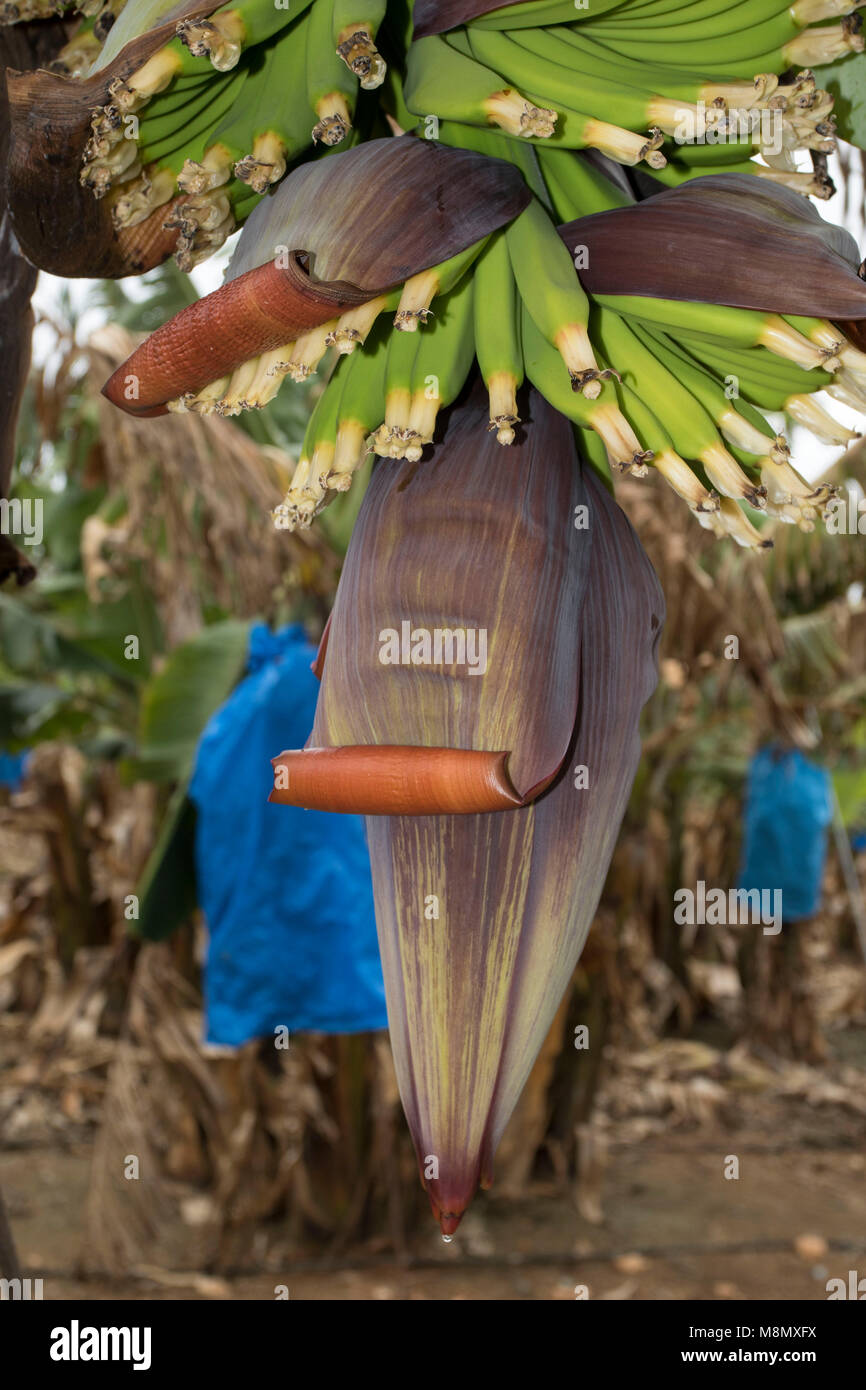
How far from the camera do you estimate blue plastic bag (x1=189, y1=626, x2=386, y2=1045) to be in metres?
1.87

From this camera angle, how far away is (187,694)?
7.16 ft

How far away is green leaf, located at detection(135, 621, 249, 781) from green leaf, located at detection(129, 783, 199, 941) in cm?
11

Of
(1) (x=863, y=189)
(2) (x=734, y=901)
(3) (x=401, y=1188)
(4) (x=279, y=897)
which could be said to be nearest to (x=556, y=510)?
(1) (x=863, y=189)

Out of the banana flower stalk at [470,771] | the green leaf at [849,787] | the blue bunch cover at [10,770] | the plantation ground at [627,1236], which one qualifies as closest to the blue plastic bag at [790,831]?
the green leaf at [849,787]

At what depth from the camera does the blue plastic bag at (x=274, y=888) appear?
187cm

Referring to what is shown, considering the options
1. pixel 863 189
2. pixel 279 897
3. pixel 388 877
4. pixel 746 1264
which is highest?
pixel 863 189

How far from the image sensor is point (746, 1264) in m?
2.84

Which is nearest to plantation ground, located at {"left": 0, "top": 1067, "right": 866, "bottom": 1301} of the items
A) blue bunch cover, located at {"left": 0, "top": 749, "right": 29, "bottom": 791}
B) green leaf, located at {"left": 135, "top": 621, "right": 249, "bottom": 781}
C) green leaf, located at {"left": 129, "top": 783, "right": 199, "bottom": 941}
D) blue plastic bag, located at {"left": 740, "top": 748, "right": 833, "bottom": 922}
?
blue plastic bag, located at {"left": 740, "top": 748, "right": 833, "bottom": 922}

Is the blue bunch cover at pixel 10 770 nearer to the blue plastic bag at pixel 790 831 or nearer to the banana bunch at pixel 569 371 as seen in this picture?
the blue plastic bag at pixel 790 831

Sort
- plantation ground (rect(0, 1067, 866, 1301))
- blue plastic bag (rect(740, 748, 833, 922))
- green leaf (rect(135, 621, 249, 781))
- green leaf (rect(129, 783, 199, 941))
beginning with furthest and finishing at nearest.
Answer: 1. blue plastic bag (rect(740, 748, 833, 922))
2. plantation ground (rect(0, 1067, 866, 1301))
3. green leaf (rect(135, 621, 249, 781))
4. green leaf (rect(129, 783, 199, 941))

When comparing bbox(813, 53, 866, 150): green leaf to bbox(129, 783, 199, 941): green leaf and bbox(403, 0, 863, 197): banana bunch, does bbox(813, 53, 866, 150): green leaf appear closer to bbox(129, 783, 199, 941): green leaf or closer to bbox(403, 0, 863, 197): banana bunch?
bbox(403, 0, 863, 197): banana bunch

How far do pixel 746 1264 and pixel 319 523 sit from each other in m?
2.16

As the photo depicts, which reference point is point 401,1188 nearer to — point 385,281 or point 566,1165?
point 566,1165
